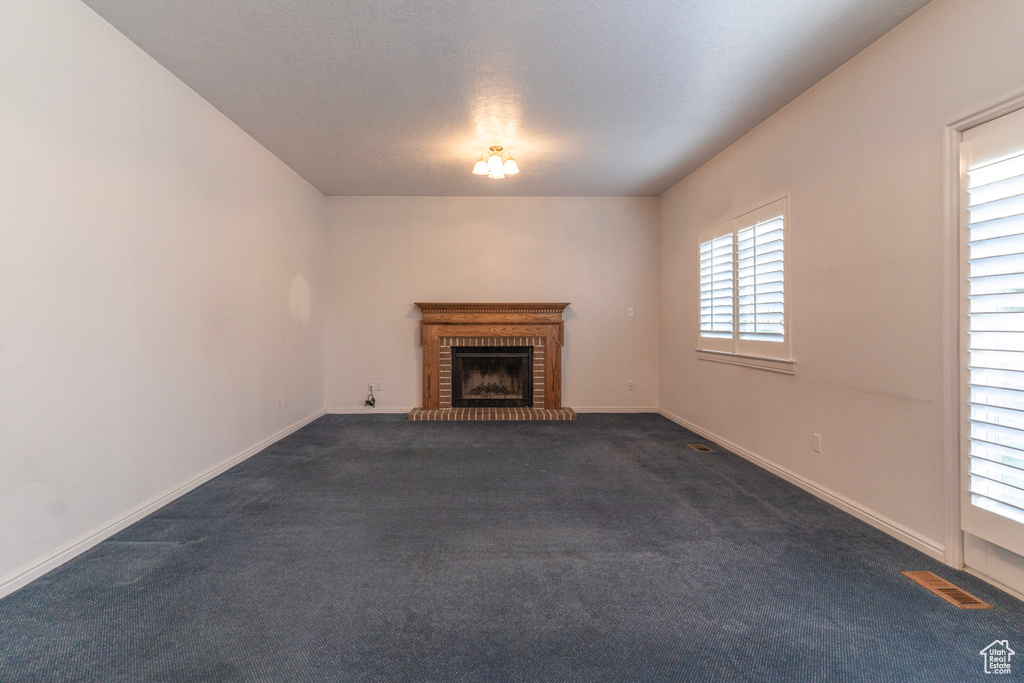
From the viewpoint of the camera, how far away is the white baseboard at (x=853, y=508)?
2.18 meters

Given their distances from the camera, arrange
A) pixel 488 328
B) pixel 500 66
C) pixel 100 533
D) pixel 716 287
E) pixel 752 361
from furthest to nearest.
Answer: pixel 488 328
pixel 716 287
pixel 752 361
pixel 500 66
pixel 100 533

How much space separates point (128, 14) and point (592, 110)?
273cm

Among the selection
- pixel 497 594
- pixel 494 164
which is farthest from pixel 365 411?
pixel 497 594

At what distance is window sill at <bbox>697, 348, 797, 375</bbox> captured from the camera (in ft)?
10.5

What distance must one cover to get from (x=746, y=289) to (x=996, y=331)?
1928 mm

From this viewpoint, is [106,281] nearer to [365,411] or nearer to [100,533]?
[100,533]

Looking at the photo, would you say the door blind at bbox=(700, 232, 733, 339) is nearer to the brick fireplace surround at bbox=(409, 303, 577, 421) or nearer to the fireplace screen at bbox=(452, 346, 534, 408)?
the brick fireplace surround at bbox=(409, 303, 577, 421)

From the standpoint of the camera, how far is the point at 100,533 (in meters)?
2.30

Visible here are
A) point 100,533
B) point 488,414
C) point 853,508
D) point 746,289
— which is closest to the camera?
point 100,533

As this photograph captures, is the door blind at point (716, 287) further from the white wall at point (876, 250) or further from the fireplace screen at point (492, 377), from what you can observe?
the fireplace screen at point (492, 377)

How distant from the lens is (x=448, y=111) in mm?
3307

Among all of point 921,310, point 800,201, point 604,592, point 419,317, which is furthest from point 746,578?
point 419,317

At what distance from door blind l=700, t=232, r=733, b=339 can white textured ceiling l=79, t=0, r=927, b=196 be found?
902 millimetres

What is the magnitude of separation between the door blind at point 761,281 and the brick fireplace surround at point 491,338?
2203 mm
